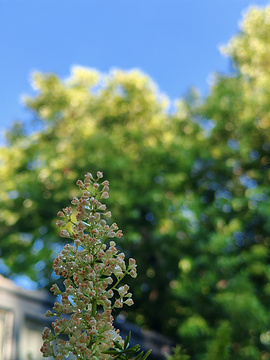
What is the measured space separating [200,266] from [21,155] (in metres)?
7.19

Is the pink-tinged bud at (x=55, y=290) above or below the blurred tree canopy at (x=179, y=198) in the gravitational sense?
below

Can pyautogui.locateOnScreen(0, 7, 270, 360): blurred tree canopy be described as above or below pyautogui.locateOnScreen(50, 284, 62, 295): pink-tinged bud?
above

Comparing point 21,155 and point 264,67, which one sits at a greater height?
point 264,67

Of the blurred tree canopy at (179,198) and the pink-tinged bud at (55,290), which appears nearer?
the pink-tinged bud at (55,290)

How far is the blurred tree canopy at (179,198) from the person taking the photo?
10852 mm

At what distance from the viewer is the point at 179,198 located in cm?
1199

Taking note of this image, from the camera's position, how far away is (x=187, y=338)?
11.0m

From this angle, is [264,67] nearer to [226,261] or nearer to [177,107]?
[177,107]

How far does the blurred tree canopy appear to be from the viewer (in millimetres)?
10852

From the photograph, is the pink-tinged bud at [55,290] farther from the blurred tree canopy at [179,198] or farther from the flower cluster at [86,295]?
the blurred tree canopy at [179,198]

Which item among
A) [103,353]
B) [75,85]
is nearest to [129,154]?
[75,85]

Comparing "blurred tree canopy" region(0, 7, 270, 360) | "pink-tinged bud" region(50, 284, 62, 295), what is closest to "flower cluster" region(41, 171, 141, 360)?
"pink-tinged bud" region(50, 284, 62, 295)

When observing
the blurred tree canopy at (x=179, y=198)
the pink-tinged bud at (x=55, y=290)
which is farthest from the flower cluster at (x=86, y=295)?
the blurred tree canopy at (x=179, y=198)

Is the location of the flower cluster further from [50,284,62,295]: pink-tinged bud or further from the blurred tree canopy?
the blurred tree canopy
